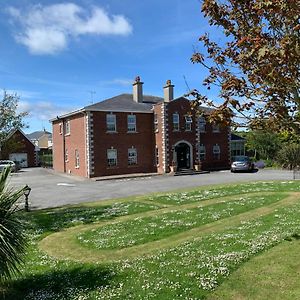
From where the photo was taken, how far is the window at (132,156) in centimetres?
3809

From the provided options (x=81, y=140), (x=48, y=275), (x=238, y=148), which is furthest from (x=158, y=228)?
(x=238, y=148)

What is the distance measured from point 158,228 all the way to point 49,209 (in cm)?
813

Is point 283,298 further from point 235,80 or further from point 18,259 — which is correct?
point 18,259

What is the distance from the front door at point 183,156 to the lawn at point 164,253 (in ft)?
80.2

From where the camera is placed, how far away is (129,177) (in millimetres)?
34562

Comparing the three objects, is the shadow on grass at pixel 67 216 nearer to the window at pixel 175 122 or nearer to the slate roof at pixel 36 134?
the window at pixel 175 122

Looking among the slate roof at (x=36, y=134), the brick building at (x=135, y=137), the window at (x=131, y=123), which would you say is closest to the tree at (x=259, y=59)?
the brick building at (x=135, y=137)

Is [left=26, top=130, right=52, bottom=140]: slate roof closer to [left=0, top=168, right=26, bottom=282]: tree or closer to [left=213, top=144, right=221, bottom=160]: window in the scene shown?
[left=213, top=144, right=221, bottom=160]: window

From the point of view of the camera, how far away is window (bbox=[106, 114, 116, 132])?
120ft

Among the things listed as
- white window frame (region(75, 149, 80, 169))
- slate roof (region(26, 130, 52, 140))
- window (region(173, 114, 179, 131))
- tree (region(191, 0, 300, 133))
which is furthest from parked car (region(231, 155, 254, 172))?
slate roof (region(26, 130, 52, 140))

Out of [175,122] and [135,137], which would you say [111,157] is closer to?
[135,137]

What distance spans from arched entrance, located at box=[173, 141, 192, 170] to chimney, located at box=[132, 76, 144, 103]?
6.82 m

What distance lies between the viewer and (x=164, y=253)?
897 cm

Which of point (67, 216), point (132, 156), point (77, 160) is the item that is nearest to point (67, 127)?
point (77, 160)
